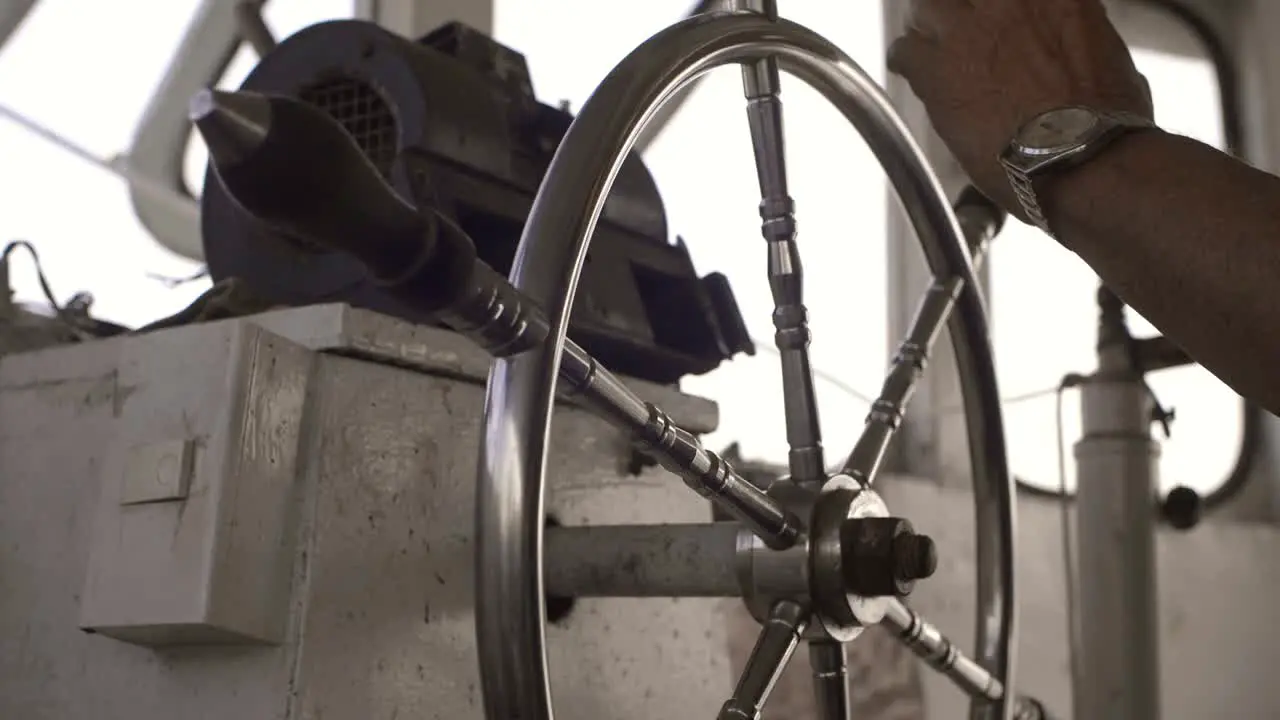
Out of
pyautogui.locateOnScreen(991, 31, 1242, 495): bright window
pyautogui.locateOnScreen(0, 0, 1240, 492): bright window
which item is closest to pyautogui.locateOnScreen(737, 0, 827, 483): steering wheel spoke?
pyautogui.locateOnScreen(0, 0, 1240, 492): bright window

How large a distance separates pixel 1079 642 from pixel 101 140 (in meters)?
1.41

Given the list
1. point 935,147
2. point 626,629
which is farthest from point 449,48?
point 935,147

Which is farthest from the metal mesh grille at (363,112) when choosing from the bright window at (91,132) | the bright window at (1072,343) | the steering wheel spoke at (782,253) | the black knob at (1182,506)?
the bright window at (1072,343)

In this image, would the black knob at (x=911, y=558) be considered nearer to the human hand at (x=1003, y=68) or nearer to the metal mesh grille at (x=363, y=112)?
the human hand at (x=1003, y=68)

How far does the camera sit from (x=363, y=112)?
83cm

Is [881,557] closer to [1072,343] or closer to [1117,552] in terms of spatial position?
[1117,552]

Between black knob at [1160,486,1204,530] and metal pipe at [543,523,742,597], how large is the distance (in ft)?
3.93

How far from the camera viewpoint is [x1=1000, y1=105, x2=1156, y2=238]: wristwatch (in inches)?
21.9

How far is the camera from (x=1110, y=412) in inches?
52.9

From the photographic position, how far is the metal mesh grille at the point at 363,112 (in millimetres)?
810

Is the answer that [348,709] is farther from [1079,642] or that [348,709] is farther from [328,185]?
[1079,642]

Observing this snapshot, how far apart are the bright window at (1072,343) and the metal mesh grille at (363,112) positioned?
1524 millimetres

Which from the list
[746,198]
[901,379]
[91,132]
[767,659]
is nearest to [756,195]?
[746,198]

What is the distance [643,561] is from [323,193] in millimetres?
360
